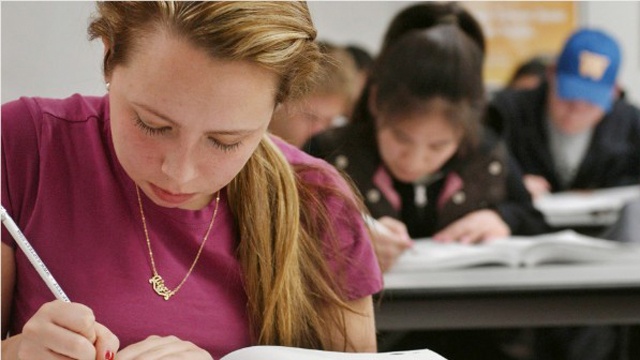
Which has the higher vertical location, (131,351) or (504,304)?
(131,351)

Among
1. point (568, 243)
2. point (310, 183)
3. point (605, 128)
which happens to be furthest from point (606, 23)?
point (310, 183)

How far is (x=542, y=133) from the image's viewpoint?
3531 mm

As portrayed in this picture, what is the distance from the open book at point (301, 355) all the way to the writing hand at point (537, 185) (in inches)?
95.1

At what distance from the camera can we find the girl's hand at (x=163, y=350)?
2.91 ft

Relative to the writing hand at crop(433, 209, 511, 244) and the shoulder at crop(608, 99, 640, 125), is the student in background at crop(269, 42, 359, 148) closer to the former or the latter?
the writing hand at crop(433, 209, 511, 244)

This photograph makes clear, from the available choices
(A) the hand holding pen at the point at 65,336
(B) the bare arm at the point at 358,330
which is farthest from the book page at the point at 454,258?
(A) the hand holding pen at the point at 65,336

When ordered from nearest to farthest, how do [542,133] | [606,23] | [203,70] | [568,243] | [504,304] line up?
1. [203,70]
2. [504,304]
3. [568,243]
4. [542,133]
5. [606,23]

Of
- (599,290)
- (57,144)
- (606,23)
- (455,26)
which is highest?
(57,144)

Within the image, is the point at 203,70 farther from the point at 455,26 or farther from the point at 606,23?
the point at 606,23

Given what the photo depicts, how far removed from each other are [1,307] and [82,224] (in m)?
0.12

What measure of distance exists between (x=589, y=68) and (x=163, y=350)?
2.65 metres

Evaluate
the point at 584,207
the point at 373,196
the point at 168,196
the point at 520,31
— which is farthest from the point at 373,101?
the point at 520,31

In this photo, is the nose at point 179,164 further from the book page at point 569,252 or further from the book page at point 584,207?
the book page at point 584,207

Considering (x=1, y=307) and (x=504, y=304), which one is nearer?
(x=1, y=307)
